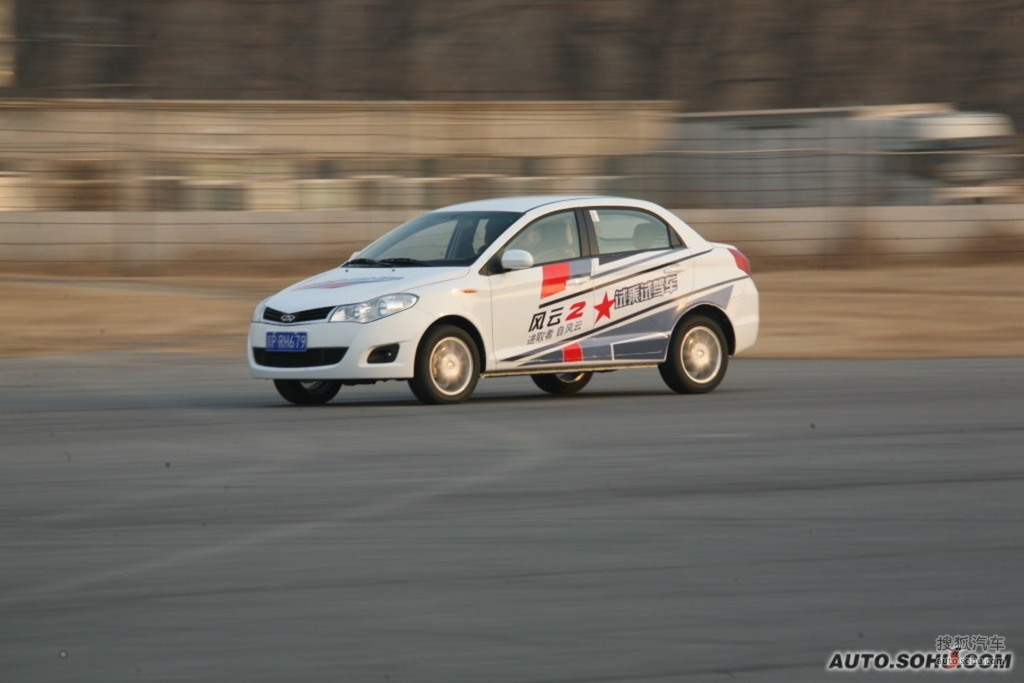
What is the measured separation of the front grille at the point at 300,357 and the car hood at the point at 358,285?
323 mm

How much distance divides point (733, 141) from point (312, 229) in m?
8.60

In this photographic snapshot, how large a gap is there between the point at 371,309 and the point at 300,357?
652 mm

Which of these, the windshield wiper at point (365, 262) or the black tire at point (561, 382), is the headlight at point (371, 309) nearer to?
the windshield wiper at point (365, 262)

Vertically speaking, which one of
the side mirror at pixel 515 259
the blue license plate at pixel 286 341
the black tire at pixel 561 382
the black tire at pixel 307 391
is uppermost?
the side mirror at pixel 515 259

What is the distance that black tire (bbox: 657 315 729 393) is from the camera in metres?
14.4

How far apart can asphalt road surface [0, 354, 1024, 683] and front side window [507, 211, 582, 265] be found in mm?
1251

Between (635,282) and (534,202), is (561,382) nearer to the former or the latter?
(635,282)

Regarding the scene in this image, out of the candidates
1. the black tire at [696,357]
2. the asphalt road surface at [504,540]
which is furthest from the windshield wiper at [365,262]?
the black tire at [696,357]

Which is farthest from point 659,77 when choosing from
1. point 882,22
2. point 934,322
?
point 934,322

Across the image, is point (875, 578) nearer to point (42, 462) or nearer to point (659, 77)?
point (42, 462)

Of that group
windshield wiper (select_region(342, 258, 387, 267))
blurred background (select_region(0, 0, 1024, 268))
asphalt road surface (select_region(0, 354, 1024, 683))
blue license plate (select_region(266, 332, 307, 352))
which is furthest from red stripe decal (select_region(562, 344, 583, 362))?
blurred background (select_region(0, 0, 1024, 268))

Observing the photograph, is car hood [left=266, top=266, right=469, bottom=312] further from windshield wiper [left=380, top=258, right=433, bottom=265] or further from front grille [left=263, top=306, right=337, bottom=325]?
windshield wiper [left=380, top=258, right=433, bottom=265]

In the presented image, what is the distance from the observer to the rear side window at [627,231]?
14.1 metres

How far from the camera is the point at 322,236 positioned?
30219mm
